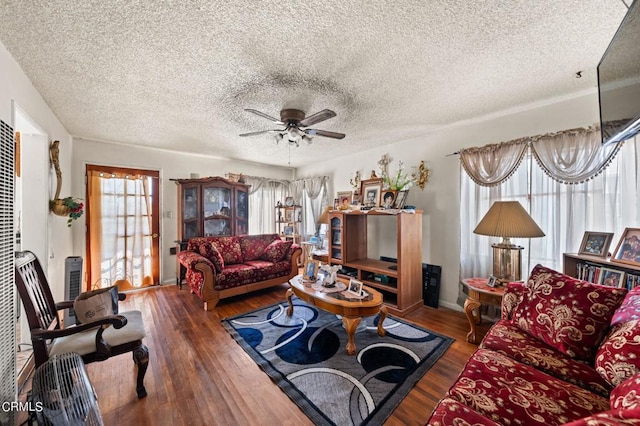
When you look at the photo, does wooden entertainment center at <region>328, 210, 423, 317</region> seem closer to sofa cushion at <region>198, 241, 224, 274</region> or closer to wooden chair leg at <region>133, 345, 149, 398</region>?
sofa cushion at <region>198, 241, 224, 274</region>

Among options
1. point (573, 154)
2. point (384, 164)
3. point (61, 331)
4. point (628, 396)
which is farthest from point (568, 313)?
point (61, 331)

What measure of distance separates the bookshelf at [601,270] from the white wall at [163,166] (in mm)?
5118

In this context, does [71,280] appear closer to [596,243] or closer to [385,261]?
[385,261]

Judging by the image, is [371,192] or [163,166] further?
[163,166]

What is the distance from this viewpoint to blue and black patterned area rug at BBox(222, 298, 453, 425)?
1609 millimetres

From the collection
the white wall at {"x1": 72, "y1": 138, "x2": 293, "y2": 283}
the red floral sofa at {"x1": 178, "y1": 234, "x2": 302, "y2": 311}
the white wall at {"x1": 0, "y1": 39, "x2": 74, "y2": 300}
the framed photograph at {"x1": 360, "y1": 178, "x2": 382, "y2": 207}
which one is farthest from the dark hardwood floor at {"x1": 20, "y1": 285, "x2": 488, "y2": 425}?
the white wall at {"x1": 72, "y1": 138, "x2": 293, "y2": 283}

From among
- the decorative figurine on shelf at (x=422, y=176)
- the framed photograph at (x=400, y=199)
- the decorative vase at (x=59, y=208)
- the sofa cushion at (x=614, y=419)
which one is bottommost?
the sofa cushion at (x=614, y=419)

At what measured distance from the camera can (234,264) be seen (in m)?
3.91

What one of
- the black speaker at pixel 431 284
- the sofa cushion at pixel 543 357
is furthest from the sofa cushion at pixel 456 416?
the black speaker at pixel 431 284

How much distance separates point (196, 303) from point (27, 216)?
1985 mm

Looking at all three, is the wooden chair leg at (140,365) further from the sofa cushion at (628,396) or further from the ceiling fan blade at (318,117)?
the sofa cushion at (628,396)

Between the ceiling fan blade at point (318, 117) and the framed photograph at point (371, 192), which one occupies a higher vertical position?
the ceiling fan blade at point (318, 117)

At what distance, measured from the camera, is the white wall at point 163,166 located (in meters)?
3.55

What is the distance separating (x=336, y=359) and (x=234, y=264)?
2.43 m
